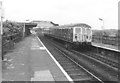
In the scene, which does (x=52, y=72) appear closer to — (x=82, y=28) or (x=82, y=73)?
(x=82, y=73)

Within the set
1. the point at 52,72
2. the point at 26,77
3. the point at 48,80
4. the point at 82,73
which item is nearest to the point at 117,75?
the point at 82,73

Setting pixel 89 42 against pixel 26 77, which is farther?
pixel 89 42

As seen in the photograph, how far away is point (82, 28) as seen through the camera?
24078 mm

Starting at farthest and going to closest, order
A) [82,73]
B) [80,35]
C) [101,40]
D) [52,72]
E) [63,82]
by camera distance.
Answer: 1. [101,40]
2. [80,35]
3. [82,73]
4. [52,72]
5. [63,82]

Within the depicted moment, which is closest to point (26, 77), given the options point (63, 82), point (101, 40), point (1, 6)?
point (63, 82)

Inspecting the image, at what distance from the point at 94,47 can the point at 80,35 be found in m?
2.69

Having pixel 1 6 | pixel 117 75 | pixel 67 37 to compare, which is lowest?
pixel 117 75

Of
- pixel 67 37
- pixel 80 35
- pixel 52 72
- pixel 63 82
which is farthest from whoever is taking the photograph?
pixel 67 37

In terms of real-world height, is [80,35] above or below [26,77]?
above

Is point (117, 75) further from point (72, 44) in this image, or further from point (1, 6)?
point (72, 44)

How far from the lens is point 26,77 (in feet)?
31.3

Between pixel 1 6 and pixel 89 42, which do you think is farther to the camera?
pixel 89 42

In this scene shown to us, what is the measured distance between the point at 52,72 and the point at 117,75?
3.83 meters

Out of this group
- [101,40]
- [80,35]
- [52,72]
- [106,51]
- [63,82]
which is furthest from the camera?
[101,40]
